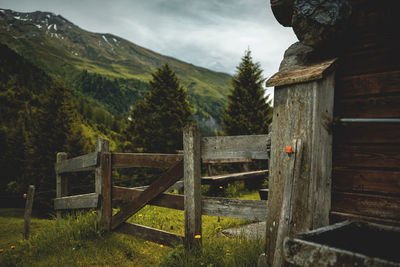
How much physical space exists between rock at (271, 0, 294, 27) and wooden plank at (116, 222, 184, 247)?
10.1ft

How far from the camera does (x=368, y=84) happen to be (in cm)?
232

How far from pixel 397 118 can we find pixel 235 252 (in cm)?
219

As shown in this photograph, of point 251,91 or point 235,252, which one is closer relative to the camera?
point 235,252

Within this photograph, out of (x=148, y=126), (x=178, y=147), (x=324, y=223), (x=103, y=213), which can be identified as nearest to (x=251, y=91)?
(x=178, y=147)

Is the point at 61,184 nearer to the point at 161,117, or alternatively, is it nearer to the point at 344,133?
the point at 344,133

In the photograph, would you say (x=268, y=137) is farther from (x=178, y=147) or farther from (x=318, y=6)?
(x=178, y=147)

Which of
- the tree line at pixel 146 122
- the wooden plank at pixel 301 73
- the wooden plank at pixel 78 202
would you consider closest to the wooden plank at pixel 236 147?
the wooden plank at pixel 301 73

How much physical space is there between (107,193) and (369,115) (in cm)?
421

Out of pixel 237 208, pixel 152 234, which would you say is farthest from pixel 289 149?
pixel 152 234

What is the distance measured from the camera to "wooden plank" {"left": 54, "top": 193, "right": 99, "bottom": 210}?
4.64 metres

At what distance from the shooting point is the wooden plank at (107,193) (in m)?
4.49

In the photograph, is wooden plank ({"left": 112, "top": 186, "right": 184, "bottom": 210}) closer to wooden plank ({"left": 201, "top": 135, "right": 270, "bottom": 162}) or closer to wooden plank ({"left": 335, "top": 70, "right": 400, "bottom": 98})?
wooden plank ({"left": 201, "top": 135, "right": 270, "bottom": 162})

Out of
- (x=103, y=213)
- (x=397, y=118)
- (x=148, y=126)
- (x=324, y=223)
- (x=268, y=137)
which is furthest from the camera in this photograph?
(x=148, y=126)

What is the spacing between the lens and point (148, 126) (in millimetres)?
15430
